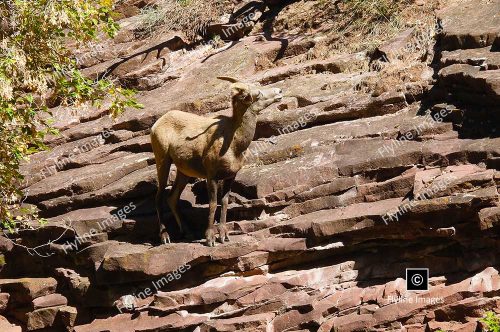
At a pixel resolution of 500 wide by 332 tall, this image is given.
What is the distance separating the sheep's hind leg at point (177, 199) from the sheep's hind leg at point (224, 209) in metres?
0.78

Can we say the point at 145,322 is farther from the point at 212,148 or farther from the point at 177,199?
the point at 212,148

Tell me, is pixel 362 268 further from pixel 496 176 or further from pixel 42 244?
pixel 42 244

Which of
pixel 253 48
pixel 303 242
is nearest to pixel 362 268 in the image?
pixel 303 242

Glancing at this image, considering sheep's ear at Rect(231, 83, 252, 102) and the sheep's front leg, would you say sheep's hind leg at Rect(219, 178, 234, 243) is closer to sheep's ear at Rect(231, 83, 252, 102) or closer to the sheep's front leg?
the sheep's front leg

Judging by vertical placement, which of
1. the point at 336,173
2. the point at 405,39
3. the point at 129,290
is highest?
the point at 405,39

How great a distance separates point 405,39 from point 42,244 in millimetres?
7591

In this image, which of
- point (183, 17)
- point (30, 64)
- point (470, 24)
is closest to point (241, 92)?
point (30, 64)

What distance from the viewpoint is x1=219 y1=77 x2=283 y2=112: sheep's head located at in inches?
444

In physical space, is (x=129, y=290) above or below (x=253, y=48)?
below

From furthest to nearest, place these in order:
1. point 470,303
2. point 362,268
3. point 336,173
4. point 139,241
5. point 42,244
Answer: point 42,244, point 139,241, point 336,173, point 362,268, point 470,303

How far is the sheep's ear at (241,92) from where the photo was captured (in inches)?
444

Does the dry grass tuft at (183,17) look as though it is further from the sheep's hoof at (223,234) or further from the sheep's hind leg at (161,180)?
the sheep's hoof at (223,234)

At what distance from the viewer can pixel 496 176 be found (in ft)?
32.8

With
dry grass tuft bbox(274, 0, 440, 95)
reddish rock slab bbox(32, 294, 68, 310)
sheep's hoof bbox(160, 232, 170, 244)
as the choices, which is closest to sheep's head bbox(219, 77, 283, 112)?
dry grass tuft bbox(274, 0, 440, 95)
